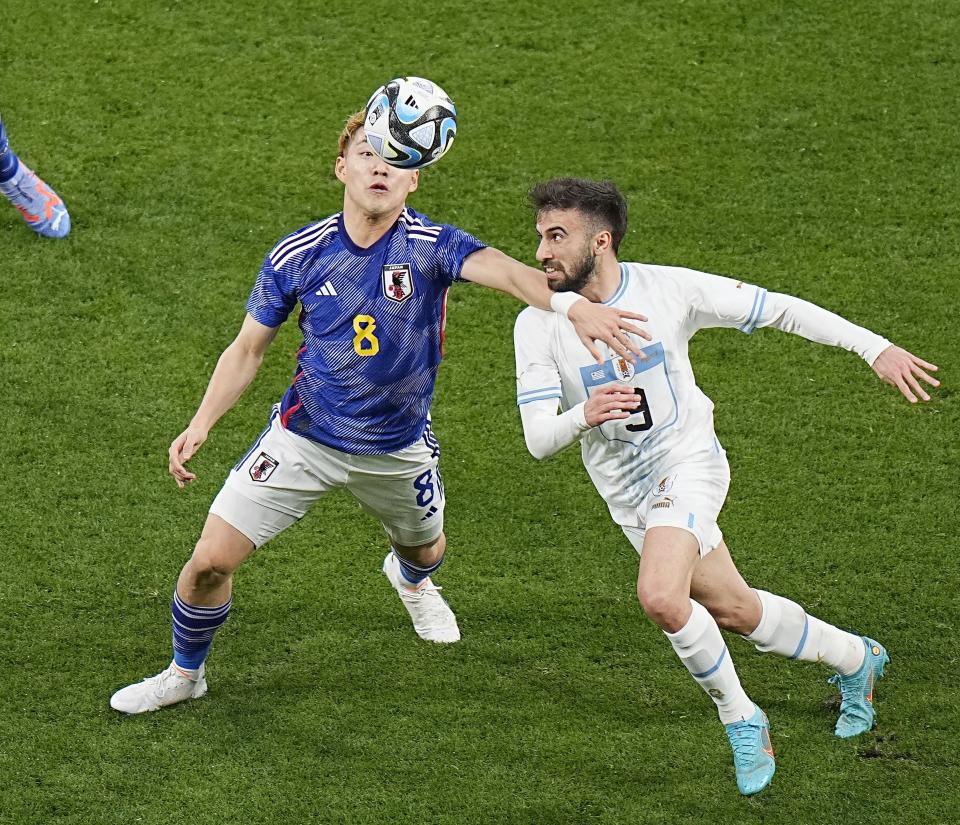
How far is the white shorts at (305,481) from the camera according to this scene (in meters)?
5.36

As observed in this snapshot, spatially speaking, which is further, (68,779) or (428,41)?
(428,41)

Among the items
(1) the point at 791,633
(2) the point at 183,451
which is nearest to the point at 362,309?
(2) the point at 183,451

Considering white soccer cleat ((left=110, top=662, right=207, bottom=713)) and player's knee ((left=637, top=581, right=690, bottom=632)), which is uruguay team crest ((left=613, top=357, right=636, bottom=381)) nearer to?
player's knee ((left=637, top=581, right=690, bottom=632))

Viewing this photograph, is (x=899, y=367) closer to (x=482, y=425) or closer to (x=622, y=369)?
(x=622, y=369)

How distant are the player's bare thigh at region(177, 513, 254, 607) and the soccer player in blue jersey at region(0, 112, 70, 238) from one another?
10.7 feet

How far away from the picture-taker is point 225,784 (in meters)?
5.36

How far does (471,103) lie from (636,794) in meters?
4.68

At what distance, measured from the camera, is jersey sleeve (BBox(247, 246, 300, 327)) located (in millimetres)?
5211

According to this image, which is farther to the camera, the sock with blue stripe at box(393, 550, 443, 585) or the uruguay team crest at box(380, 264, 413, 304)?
the sock with blue stripe at box(393, 550, 443, 585)

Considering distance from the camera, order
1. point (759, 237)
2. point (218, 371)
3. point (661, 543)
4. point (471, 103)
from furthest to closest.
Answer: point (471, 103)
point (759, 237)
point (218, 371)
point (661, 543)

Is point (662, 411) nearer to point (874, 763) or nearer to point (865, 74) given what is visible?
point (874, 763)

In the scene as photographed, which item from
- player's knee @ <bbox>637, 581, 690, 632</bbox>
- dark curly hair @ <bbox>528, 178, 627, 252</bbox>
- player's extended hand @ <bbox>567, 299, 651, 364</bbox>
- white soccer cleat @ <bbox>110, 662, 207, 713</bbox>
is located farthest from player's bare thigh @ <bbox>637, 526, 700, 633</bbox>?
white soccer cleat @ <bbox>110, 662, 207, 713</bbox>

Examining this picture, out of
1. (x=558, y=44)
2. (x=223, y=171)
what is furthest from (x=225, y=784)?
(x=558, y=44)

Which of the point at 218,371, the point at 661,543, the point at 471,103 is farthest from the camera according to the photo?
the point at 471,103
